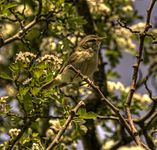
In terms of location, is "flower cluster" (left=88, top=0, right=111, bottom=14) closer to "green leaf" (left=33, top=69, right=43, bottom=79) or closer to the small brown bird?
the small brown bird

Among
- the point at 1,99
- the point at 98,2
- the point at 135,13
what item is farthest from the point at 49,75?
the point at 135,13

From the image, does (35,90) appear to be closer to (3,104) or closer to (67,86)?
(3,104)

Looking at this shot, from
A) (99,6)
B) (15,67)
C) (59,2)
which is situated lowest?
(15,67)

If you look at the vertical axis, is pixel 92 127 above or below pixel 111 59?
below

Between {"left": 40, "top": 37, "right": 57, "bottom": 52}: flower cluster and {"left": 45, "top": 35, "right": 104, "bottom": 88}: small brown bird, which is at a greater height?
{"left": 40, "top": 37, "right": 57, "bottom": 52}: flower cluster

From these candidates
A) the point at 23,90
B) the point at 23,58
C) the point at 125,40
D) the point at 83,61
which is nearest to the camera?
the point at 23,90

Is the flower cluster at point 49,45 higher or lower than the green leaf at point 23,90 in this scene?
higher

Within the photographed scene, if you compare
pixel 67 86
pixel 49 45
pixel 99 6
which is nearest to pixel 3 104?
pixel 67 86

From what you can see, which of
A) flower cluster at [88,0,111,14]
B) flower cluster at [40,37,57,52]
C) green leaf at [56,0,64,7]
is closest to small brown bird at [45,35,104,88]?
green leaf at [56,0,64,7]

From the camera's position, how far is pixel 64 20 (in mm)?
4434

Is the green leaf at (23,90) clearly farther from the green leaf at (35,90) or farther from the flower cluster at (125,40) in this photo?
the flower cluster at (125,40)

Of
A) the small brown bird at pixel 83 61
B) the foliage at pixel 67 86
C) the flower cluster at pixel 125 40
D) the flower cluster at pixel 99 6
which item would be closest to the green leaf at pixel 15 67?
the foliage at pixel 67 86

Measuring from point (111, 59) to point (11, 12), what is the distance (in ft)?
12.6

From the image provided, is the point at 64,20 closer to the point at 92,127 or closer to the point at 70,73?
the point at 70,73
